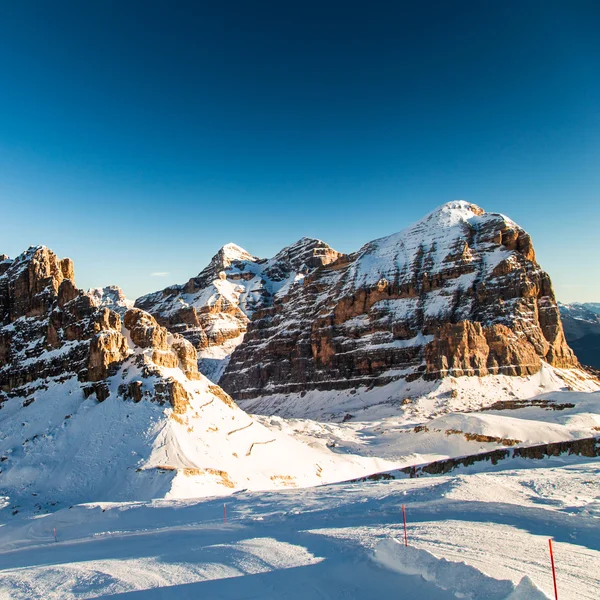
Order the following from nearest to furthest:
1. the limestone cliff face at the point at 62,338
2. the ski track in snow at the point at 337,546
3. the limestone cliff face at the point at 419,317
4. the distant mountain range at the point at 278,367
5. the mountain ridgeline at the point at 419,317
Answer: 1. the ski track in snow at the point at 337,546
2. the distant mountain range at the point at 278,367
3. the limestone cliff face at the point at 62,338
4. the mountain ridgeline at the point at 419,317
5. the limestone cliff face at the point at 419,317

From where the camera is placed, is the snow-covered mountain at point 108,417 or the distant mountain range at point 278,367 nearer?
the snow-covered mountain at point 108,417

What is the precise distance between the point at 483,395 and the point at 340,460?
66794 mm

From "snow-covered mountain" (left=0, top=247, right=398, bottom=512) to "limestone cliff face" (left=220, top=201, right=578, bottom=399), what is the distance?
7654 centimetres

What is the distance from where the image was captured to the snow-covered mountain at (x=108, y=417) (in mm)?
39969

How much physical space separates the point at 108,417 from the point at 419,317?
110 metres

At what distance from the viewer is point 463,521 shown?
16516 mm

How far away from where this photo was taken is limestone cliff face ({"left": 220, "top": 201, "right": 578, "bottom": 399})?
12506cm

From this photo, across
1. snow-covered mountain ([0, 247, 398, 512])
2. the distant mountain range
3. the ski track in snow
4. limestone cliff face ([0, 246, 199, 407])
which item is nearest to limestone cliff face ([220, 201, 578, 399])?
the distant mountain range

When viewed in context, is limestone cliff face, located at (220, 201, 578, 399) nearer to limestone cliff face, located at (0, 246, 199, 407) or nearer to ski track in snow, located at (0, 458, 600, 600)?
limestone cliff face, located at (0, 246, 199, 407)

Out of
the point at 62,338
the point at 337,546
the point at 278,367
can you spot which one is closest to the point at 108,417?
the point at 62,338

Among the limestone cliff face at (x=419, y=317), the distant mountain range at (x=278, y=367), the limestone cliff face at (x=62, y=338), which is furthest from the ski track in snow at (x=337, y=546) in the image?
the limestone cliff face at (x=419, y=317)

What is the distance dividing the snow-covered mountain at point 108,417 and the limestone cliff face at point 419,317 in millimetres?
76540

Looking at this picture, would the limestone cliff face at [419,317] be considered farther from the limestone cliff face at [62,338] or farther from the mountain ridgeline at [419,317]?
the limestone cliff face at [62,338]

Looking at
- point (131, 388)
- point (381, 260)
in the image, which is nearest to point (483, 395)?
point (381, 260)
